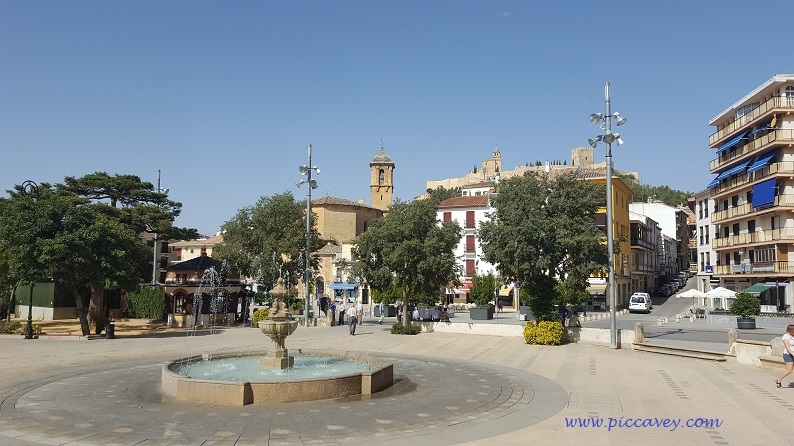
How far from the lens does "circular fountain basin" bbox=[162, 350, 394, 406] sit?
1179 centimetres

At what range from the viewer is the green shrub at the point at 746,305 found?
33.6 meters

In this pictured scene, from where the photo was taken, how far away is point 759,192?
42.9 metres

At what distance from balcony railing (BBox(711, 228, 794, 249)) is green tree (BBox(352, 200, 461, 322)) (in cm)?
2729

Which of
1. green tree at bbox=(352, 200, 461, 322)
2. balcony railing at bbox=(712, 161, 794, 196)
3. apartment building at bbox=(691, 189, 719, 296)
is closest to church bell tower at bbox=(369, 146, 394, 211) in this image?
apartment building at bbox=(691, 189, 719, 296)

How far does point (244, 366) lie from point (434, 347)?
9.62m

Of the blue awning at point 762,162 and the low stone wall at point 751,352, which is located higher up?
the blue awning at point 762,162

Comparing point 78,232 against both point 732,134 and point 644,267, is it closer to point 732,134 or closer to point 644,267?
point 732,134

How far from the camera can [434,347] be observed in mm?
23766

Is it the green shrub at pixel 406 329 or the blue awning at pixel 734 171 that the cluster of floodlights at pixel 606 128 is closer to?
the green shrub at pixel 406 329

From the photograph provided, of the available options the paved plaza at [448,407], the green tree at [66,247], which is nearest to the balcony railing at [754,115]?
the paved plaza at [448,407]

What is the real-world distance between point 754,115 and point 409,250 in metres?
33.0

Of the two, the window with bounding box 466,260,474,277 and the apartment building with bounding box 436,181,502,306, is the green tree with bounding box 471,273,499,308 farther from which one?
the window with bounding box 466,260,474,277

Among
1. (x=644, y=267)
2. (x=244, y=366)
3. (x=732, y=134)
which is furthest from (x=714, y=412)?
(x=644, y=267)

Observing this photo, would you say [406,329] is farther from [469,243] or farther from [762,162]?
[469,243]
